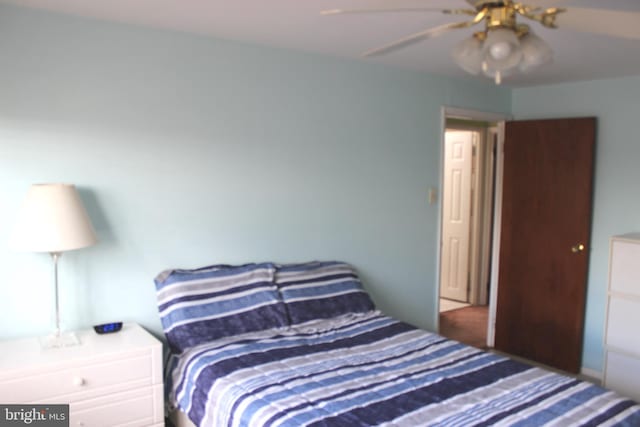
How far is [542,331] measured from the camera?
162 inches

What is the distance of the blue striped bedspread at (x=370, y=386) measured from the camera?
191 cm

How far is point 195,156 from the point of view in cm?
286

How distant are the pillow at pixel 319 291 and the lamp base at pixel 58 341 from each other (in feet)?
3.63

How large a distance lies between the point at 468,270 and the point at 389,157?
246cm

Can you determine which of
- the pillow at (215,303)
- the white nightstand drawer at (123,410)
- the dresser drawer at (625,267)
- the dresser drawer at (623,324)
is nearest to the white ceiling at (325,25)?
the dresser drawer at (625,267)

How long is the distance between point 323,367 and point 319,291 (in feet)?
2.73

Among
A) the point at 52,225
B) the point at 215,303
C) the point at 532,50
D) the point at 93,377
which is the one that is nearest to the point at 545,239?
the point at 215,303

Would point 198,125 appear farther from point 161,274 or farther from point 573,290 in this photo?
point 573,290

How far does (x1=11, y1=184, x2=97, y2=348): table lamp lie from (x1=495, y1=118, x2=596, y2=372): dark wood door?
10.7 feet

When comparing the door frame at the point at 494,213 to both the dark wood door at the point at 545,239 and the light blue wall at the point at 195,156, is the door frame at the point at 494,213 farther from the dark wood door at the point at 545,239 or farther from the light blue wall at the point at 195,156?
the light blue wall at the point at 195,156

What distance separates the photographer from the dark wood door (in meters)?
3.88

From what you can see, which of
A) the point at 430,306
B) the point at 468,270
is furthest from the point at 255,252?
the point at 468,270

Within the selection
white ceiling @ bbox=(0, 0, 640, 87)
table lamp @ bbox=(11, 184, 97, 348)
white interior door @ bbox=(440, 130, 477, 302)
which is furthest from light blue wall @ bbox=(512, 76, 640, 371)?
table lamp @ bbox=(11, 184, 97, 348)

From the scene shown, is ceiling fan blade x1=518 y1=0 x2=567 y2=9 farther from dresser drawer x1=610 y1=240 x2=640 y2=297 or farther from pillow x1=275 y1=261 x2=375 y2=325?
dresser drawer x1=610 y1=240 x2=640 y2=297
